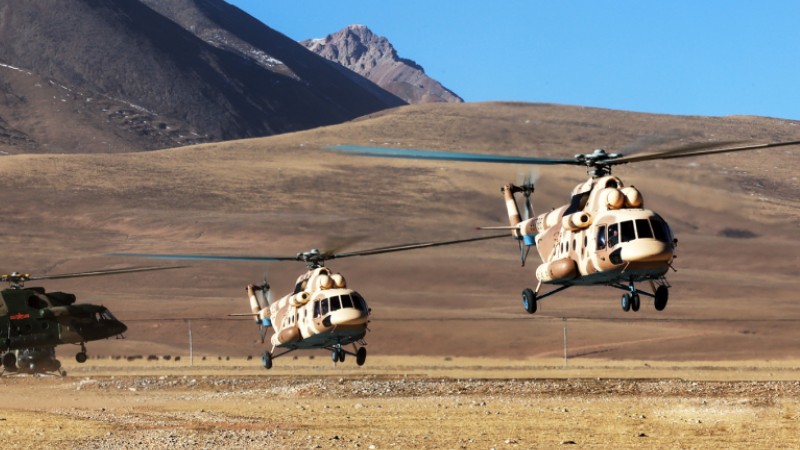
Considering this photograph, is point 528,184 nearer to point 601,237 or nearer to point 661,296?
point 601,237

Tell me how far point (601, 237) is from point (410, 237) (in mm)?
109268

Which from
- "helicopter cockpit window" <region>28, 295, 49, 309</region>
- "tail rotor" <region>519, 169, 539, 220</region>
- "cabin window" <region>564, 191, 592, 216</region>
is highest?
"tail rotor" <region>519, 169, 539, 220</region>

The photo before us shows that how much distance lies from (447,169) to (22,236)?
5796 centimetres

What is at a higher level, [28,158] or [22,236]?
[28,158]

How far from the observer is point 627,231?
92.0 ft

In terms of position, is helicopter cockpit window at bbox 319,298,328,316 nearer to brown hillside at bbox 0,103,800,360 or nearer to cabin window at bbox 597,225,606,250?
cabin window at bbox 597,225,606,250

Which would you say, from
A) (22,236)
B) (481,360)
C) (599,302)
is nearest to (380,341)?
(481,360)

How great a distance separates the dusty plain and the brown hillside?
0.39 meters

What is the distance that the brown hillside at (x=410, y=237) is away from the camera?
3287 inches

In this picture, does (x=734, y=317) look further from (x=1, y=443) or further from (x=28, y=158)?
(x=28, y=158)

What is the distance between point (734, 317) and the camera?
96.5 meters

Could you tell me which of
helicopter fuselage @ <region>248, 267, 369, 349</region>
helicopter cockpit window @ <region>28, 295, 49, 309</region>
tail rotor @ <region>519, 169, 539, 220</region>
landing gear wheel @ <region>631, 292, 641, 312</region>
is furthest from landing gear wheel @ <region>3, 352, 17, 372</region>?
landing gear wheel @ <region>631, 292, 641, 312</region>

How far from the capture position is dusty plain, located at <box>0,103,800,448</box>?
97.2 ft

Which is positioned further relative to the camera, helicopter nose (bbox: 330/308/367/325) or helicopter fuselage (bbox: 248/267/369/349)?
helicopter fuselage (bbox: 248/267/369/349)
